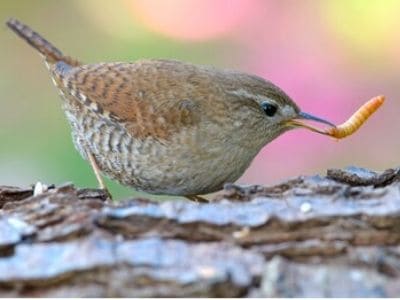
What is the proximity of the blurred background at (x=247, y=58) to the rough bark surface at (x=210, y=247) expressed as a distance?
2.70 meters

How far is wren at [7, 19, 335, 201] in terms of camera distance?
3.67 metres

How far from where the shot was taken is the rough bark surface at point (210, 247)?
216 cm

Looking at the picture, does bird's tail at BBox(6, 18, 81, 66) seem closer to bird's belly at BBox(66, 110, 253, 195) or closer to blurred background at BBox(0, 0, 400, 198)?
bird's belly at BBox(66, 110, 253, 195)

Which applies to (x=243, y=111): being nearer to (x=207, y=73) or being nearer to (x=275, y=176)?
(x=207, y=73)

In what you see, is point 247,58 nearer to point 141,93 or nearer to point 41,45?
point 41,45

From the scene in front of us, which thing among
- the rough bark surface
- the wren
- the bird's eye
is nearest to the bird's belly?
the wren

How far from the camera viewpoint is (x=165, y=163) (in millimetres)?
3648

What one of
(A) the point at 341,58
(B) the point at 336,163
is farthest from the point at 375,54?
(B) the point at 336,163

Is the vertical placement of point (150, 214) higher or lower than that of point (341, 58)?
lower

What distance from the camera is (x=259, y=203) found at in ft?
8.29

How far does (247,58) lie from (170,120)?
2.74 m

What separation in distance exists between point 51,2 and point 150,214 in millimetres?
5718

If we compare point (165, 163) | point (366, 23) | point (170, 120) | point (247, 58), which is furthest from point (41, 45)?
point (366, 23)

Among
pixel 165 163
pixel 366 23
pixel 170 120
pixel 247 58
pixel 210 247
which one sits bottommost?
pixel 210 247
